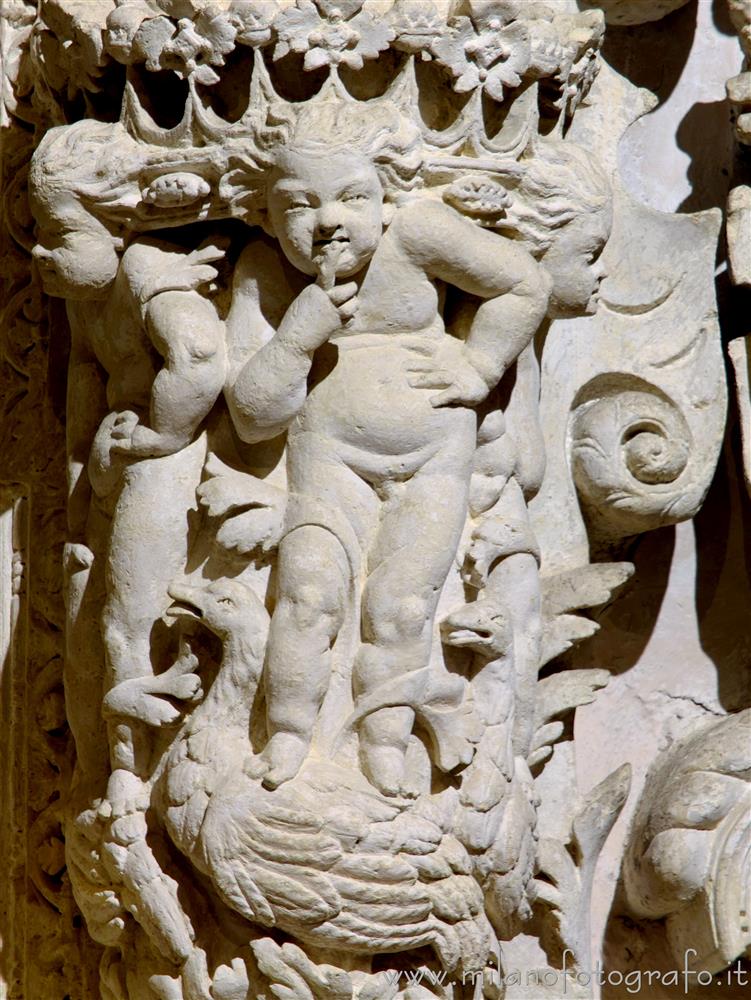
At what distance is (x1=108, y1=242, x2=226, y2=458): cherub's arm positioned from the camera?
1988mm

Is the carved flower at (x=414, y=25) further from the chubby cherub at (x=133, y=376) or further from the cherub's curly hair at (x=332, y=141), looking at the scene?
the chubby cherub at (x=133, y=376)

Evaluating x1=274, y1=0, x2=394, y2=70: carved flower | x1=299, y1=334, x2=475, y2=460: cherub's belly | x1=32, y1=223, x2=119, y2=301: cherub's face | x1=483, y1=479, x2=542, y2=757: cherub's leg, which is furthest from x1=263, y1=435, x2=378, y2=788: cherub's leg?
x1=274, y1=0, x2=394, y2=70: carved flower

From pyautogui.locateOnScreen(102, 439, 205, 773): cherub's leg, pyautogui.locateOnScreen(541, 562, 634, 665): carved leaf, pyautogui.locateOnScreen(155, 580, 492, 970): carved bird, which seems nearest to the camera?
pyautogui.locateOnScreen(155, 580, 492, 970): carved bird

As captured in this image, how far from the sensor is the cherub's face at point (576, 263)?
209 centimetres

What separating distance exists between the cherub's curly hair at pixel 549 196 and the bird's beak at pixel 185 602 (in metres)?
0.49

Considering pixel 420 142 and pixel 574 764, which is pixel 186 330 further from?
pixel 574 764

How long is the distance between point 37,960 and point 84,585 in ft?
1.58

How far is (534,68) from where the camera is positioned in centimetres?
204

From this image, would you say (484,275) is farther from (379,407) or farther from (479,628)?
(479,628)

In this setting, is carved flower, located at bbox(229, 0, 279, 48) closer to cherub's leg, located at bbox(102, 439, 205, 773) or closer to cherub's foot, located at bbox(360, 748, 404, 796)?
cherub's leg, located at bbox(102, 439, 205, 773)

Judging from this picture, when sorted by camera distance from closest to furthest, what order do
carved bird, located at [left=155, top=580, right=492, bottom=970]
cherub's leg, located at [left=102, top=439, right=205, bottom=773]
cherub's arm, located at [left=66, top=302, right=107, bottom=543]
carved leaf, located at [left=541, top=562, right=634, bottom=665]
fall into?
carved bird, located at [left=155, top=580, right=492, bottom=970], cherub's leg, located at [left=102, top=439, right=205, bottom=773], cherub's arm, located at [left=66, top=302, right=107, bottom=543], carved leaf, located at [left=541, top=562, right=634, bottom=665]

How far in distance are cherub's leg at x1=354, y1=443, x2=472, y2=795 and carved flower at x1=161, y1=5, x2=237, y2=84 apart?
1.49 ft

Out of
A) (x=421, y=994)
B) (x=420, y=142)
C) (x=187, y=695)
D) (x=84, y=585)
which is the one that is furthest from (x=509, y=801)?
(x=420, y=142)

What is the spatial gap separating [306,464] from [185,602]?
0.61 ft
